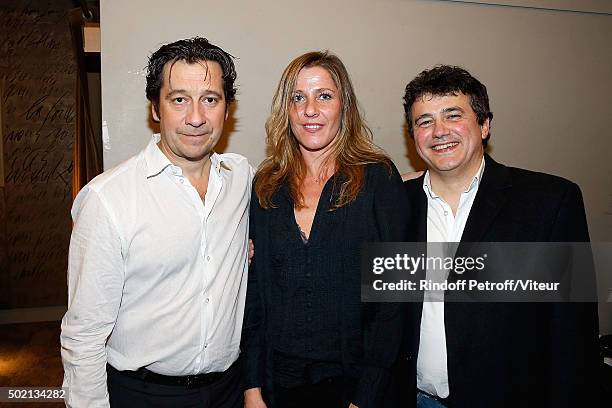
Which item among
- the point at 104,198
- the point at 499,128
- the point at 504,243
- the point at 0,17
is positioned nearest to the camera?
the point at 104,198

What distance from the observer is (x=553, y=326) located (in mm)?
1573

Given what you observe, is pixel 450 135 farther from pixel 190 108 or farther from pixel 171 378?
pixel 171 378

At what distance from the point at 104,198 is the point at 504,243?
133 cm

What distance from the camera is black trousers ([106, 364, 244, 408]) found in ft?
5.28

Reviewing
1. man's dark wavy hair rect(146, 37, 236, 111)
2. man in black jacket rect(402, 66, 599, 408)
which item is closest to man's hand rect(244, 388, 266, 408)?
man in black jacket rect(402, 66, 599, 408)

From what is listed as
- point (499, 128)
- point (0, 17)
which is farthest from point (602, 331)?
point (0, 17)

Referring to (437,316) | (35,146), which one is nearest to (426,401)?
(437,316)

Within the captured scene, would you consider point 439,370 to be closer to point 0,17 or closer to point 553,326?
point 553,326

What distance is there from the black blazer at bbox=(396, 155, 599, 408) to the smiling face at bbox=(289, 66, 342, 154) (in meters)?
0.61

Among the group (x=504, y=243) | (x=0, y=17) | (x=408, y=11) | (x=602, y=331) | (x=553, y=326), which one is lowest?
(x=602, y=331)

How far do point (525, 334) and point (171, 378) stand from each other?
1.22m

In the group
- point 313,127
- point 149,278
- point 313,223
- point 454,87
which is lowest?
point 149,278

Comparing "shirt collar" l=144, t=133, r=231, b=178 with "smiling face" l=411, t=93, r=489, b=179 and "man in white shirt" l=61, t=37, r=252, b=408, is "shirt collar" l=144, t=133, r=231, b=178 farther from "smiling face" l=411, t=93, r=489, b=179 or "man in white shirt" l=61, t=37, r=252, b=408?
"smiling face" l=411, t=93, r=489, b=179

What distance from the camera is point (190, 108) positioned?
1.63 meters
